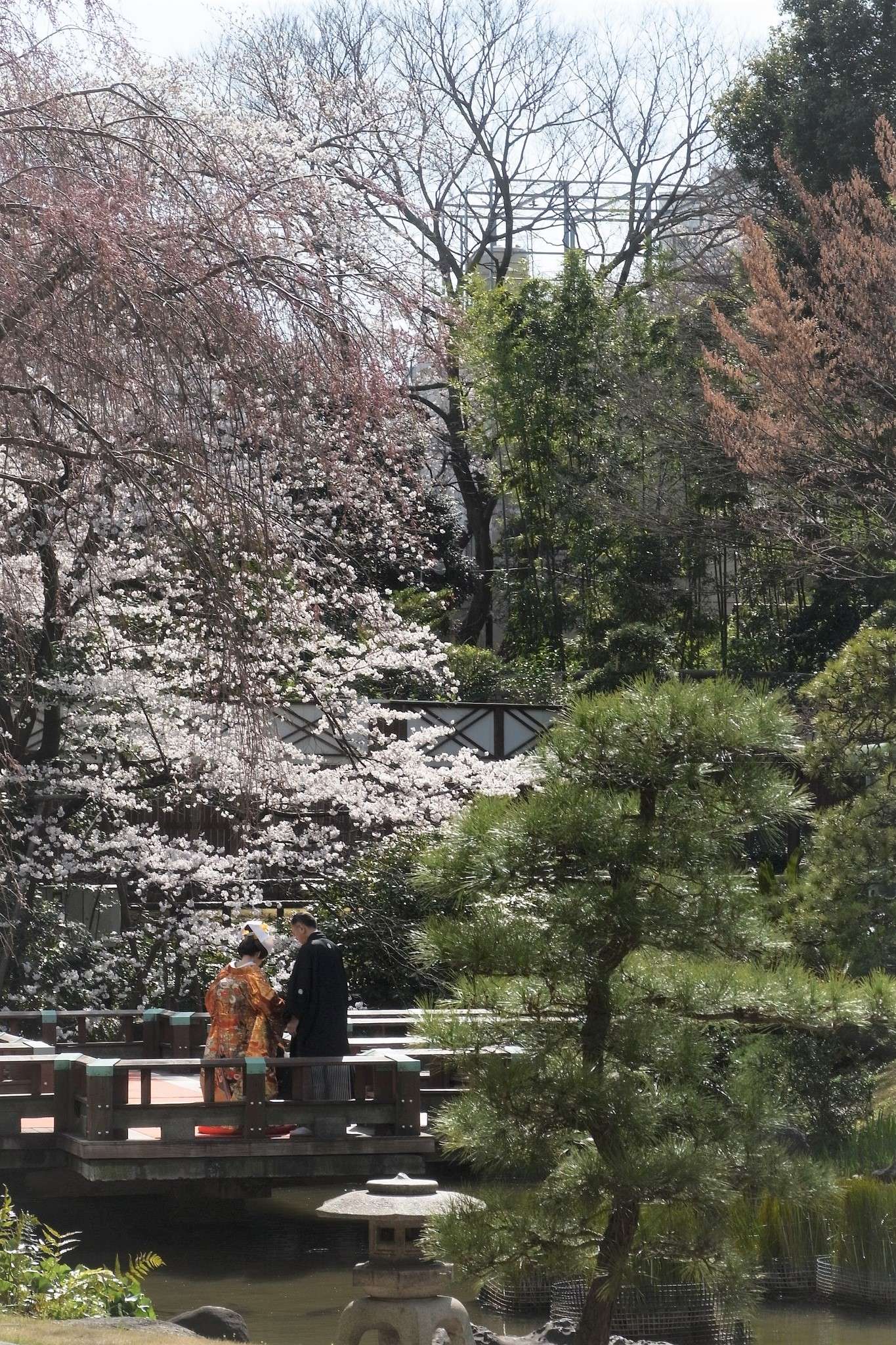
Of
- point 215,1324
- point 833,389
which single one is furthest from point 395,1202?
point 833,389

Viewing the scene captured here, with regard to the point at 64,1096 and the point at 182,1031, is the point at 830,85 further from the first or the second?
the point at 64,1096

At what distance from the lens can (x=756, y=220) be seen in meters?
18.7

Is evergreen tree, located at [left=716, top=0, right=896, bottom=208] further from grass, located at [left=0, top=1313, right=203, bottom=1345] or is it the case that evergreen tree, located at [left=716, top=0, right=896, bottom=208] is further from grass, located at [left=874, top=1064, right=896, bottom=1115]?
grass, located at [left=0, top=1313, right=203, bottom=1345]

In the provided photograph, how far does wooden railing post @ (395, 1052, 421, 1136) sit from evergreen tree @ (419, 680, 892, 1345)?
3237 millimetres

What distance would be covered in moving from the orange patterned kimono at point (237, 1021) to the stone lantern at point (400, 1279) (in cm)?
244

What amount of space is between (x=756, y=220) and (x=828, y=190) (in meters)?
2.01

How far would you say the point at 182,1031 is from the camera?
30.4 ft

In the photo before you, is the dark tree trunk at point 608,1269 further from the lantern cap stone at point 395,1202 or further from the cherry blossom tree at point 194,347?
the cherry blossom tree at point 194,347

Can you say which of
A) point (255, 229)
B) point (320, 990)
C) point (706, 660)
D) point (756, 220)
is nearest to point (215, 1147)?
point (320, 990)

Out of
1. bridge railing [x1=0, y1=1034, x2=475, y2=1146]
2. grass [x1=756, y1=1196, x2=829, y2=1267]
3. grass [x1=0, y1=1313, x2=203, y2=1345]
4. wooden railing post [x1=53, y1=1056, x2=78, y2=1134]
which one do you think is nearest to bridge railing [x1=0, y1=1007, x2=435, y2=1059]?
bridge railing [x1=0, y1=1034, x2=475, y2=1146]

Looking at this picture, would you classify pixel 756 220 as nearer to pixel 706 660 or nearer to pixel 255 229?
pixel 706 660

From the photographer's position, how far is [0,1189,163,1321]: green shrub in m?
5.03

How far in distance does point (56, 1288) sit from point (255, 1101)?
2.32 meters

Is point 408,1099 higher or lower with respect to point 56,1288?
higher
